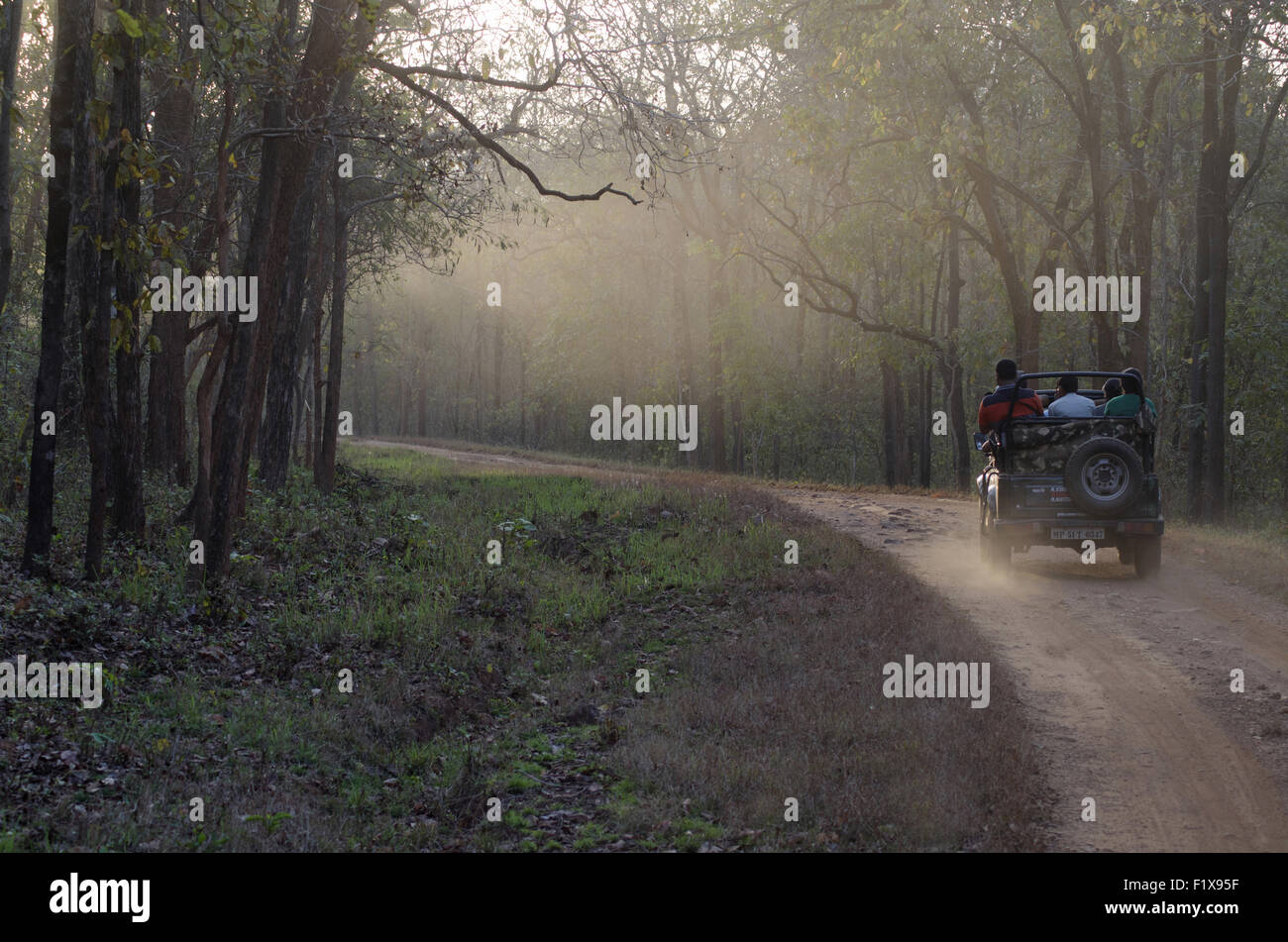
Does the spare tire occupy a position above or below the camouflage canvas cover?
below

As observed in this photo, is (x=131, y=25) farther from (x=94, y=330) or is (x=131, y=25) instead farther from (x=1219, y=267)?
(x=1219, y=267)

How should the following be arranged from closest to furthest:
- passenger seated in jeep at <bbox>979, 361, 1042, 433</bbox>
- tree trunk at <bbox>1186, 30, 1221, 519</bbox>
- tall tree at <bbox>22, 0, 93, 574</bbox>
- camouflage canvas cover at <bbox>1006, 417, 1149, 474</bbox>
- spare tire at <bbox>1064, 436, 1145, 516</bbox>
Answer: tall tree at <bbox>22, 0, 93, 574</bbox> < spare tire at <bbox>1064, 436, 1145, 516</bbox> < camouflage canvas cover at <bbox>1006, 417, 1149, 474</bbox> < passenger seated in jeep at <bbox>979, 361, 1042, 433</bbox> < tree trunk at <bbox>1186, 30, 1221, 519</bbox>

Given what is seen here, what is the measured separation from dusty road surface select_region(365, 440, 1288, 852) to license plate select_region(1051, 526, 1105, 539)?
63cm

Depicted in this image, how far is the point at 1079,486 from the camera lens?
12672 millimetres

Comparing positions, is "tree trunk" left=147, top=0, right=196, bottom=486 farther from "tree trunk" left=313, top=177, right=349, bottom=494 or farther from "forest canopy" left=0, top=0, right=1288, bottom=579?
"tree trunk" left=313, top=177, right=349, bottom=494

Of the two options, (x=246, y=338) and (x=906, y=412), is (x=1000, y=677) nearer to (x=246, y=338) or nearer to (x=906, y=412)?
(x=246, y=338)

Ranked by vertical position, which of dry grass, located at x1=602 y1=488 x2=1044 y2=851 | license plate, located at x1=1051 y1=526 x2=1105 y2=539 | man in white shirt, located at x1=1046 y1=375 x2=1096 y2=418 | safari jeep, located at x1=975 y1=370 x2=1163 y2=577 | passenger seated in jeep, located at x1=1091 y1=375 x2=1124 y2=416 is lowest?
dry grass, located at x1=602 y1=488 x2=1044 y2=851

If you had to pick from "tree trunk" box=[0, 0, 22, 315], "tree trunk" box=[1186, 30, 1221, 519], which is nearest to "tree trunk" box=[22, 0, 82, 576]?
"tree trunk" box=[0, 0, 22, 315]

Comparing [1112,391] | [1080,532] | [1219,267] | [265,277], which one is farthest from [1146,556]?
[1219,267]

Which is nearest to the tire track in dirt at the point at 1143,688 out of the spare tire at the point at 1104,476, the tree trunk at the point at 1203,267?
the spare tire at the point at 1104,476

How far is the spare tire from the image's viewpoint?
A: 12.6 metres

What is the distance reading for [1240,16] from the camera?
1997 centimetres

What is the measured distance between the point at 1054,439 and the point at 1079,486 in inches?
33.0
